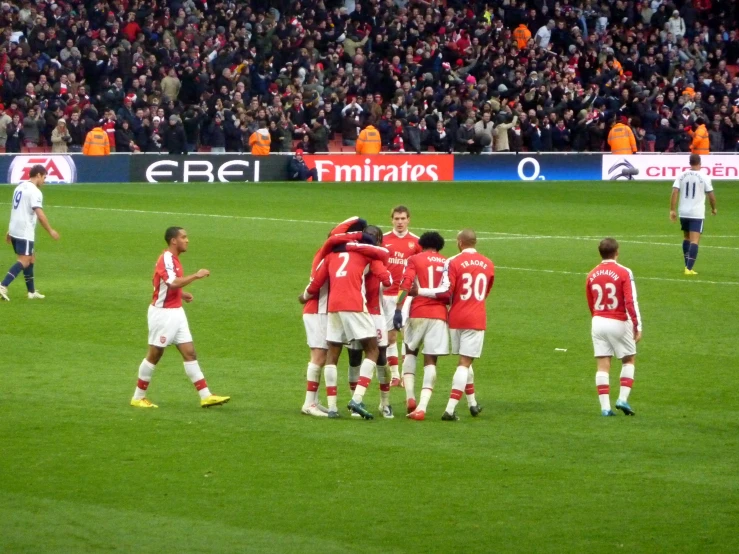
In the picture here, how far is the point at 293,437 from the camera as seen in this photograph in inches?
434

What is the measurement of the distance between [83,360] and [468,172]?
1122 inches

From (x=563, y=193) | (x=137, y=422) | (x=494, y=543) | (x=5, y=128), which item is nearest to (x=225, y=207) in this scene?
(x=5, y=128)

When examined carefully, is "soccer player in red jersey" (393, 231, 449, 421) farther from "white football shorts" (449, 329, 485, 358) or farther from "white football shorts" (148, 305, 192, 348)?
"white football shorts" (148, 305, 192, 348)

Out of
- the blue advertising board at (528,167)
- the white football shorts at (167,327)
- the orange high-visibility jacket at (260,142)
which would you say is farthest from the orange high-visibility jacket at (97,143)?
the white football shorts at (167,327)

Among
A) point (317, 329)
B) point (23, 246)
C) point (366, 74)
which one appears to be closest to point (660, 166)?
point (366, 74)

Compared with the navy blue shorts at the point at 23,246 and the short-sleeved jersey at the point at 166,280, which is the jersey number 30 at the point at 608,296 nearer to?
the short-sleeved jersey at the point at 166,280

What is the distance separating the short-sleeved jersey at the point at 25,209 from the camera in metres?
18.7

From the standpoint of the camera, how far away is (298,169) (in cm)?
3978

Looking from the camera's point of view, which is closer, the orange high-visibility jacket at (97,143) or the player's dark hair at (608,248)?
the player's dark hair at (608,248)

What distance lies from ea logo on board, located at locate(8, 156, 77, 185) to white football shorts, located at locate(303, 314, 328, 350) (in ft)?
82.2

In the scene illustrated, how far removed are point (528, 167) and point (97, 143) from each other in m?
13.3

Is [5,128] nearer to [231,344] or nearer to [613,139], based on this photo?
[613,139]

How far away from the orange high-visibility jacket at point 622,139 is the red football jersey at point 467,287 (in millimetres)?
33075

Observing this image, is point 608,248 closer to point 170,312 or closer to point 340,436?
point 340,436
